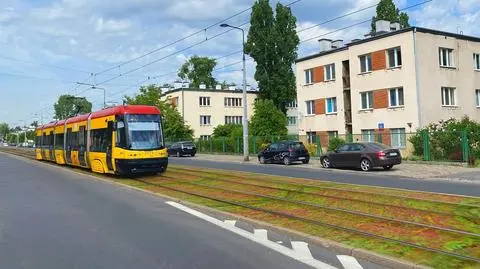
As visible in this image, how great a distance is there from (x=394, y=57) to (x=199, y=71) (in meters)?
57.3

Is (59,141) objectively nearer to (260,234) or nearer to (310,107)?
(310,107)

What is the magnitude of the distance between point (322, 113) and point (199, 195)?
31174 millimetres

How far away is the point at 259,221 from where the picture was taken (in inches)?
388

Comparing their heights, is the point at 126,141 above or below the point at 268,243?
above

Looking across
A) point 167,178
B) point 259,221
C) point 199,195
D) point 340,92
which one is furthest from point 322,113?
point 259,221

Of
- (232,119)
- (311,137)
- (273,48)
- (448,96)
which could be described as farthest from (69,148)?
(232,119)

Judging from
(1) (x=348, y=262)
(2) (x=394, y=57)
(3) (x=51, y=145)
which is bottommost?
(1) (x=348, y=262)

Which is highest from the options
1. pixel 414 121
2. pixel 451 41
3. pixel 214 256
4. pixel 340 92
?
pixel 451 41

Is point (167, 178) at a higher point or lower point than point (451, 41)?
lower

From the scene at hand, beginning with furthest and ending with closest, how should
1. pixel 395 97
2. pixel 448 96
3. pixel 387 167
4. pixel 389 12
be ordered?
pixel 389 12 < pixel 448 96 < pixel 395 97 < pixel 387 167

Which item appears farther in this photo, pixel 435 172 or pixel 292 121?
pixel 292 121

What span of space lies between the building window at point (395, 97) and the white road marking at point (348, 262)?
1218 inches

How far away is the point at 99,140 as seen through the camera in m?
21.9

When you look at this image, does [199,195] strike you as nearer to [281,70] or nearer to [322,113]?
[322,113]
